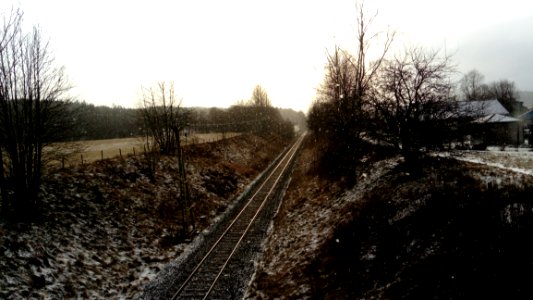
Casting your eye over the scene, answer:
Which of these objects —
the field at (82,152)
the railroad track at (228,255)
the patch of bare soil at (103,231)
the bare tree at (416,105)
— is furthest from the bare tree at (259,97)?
the bare tree at (416,105)

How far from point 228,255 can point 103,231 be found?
689 cm

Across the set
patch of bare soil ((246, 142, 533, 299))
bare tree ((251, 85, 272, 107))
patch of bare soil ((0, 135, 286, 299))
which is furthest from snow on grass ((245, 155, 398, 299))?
bare tree ((251, 85, 272, 107))

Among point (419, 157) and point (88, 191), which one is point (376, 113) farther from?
point (88, 191)

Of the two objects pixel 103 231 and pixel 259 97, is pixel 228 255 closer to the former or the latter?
pixel 103 231

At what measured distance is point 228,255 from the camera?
17.1 m

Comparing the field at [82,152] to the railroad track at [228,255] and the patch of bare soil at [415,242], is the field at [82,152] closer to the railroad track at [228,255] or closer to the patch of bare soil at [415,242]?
the railroad track at [228,255]

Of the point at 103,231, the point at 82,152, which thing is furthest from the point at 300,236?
the point at 82,152

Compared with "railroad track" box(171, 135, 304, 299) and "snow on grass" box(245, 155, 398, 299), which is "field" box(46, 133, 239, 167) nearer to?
"railroad track" box(171, 135, 304, 299)

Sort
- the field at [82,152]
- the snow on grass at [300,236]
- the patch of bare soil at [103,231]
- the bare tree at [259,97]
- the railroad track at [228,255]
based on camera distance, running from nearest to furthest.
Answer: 1. the snow on grass at [300,236]
2. the patch of bare soil at [103,231]
3. the railroad track at [228,255]
4. the field at [82,152]
5. the bare tree at [259,97]

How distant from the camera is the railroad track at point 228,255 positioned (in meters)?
13.5

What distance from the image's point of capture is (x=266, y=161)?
51.9 m

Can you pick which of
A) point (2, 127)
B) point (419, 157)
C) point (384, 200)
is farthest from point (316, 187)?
point (2, 127)

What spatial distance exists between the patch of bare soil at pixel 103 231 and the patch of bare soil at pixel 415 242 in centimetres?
599

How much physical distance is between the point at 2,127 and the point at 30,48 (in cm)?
383
